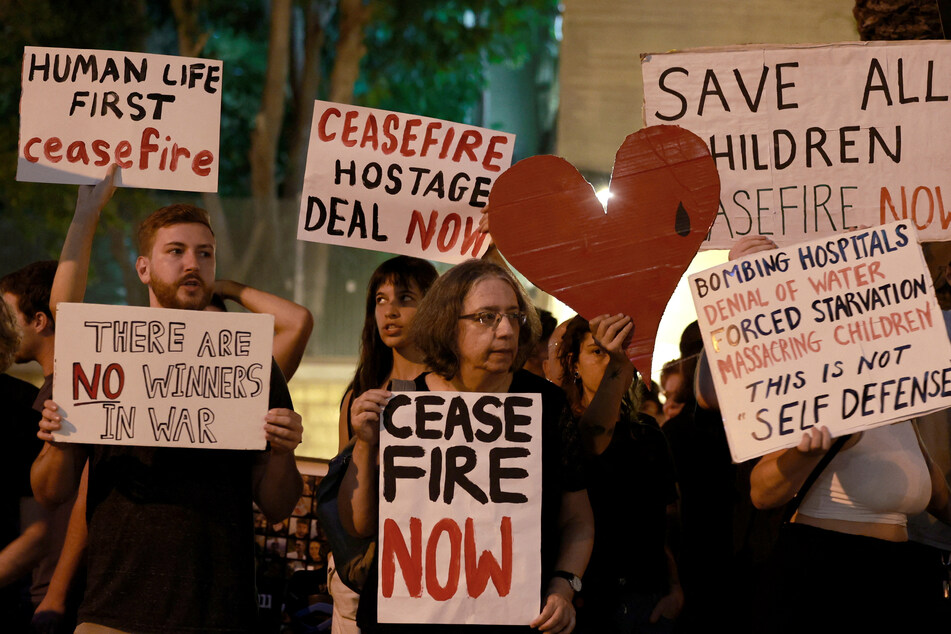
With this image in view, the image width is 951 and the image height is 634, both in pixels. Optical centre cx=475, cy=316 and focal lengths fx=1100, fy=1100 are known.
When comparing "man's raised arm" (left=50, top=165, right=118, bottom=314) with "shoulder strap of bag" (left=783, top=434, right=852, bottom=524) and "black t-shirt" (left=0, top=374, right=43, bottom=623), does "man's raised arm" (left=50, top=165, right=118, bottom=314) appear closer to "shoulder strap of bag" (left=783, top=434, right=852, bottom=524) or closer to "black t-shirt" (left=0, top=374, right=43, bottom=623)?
"black t-shirt" (left=0, top=374, right=43, bottom=623)

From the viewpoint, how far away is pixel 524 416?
2.90 m

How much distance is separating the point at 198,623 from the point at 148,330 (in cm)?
85

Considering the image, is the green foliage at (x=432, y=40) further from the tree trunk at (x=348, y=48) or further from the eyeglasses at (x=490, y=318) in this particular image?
the eyeglasses at (x=490, y=318)

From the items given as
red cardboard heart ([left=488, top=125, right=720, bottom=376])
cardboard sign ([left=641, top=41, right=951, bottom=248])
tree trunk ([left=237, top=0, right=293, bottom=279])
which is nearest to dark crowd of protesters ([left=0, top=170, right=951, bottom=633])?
red cardboard heart ([left=488, top=125, right=720, bottom=376])

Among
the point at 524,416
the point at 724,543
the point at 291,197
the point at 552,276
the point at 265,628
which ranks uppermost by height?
the point at 291,197

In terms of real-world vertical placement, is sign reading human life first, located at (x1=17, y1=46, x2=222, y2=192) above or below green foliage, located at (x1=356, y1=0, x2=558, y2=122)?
below

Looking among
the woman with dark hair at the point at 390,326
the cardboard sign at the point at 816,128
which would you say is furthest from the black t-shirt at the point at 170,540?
the cardboard sign at the point at 816,128

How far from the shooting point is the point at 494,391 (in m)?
3.04

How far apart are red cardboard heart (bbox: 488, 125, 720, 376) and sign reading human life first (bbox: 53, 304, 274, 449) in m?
0.83

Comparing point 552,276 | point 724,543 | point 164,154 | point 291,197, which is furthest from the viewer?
point 291,197

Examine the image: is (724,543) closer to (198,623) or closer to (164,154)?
(198,623)

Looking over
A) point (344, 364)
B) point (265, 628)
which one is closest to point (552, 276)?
point (265, 628)

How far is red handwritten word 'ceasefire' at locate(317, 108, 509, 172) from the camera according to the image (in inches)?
161

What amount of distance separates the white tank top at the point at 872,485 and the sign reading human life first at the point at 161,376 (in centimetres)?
161
